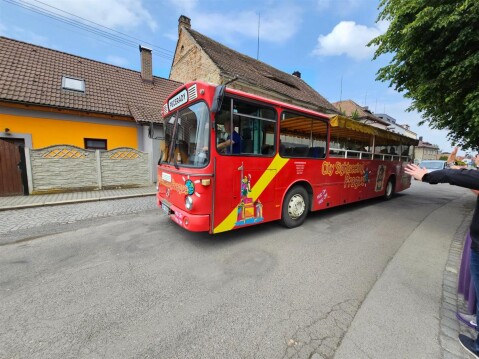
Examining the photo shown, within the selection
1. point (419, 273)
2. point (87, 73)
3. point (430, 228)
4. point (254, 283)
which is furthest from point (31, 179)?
point (430, 228)

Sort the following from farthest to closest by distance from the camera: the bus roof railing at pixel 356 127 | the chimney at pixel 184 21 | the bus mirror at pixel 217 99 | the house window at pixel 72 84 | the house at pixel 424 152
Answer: the house at pixel 424 152 < the chimney at pixel 184 21 < the house window at pixel 72 84 < the bus roof railing at pixel 356 127 < the bus mirror at pixel 217 99

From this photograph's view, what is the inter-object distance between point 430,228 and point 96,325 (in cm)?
696

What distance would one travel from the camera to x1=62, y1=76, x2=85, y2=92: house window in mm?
10789

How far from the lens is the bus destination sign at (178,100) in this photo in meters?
4.02

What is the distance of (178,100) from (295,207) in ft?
11.3

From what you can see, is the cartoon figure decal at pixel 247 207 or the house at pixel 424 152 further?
the house at pixel 424 152

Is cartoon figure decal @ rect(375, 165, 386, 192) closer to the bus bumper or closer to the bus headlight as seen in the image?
the bus bumper

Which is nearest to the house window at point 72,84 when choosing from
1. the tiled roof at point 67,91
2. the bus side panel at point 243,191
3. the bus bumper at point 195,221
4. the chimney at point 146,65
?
the tiled roof at point 67,91

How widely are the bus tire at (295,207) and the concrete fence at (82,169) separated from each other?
7.67 meters

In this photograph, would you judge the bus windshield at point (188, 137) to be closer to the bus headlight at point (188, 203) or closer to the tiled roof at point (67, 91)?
the bus headlight at point (188, 203)

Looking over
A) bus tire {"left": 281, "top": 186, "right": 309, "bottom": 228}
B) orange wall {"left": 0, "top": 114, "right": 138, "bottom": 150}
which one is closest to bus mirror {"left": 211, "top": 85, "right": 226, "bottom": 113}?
bus tire {"left": 281, "top": 186, "right": 309, "bottom": 228}

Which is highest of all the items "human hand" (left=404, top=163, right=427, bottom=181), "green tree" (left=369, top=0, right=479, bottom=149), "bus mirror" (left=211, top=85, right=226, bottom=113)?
"green tree" (left=369, top=0, right=479, bottom=149)

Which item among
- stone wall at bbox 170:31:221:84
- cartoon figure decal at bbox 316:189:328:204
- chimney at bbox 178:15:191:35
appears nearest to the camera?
cartoon figure decal at bbox 316:189:328:204

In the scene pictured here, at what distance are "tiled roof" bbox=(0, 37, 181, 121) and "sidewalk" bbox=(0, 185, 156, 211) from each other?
424 centimetres
